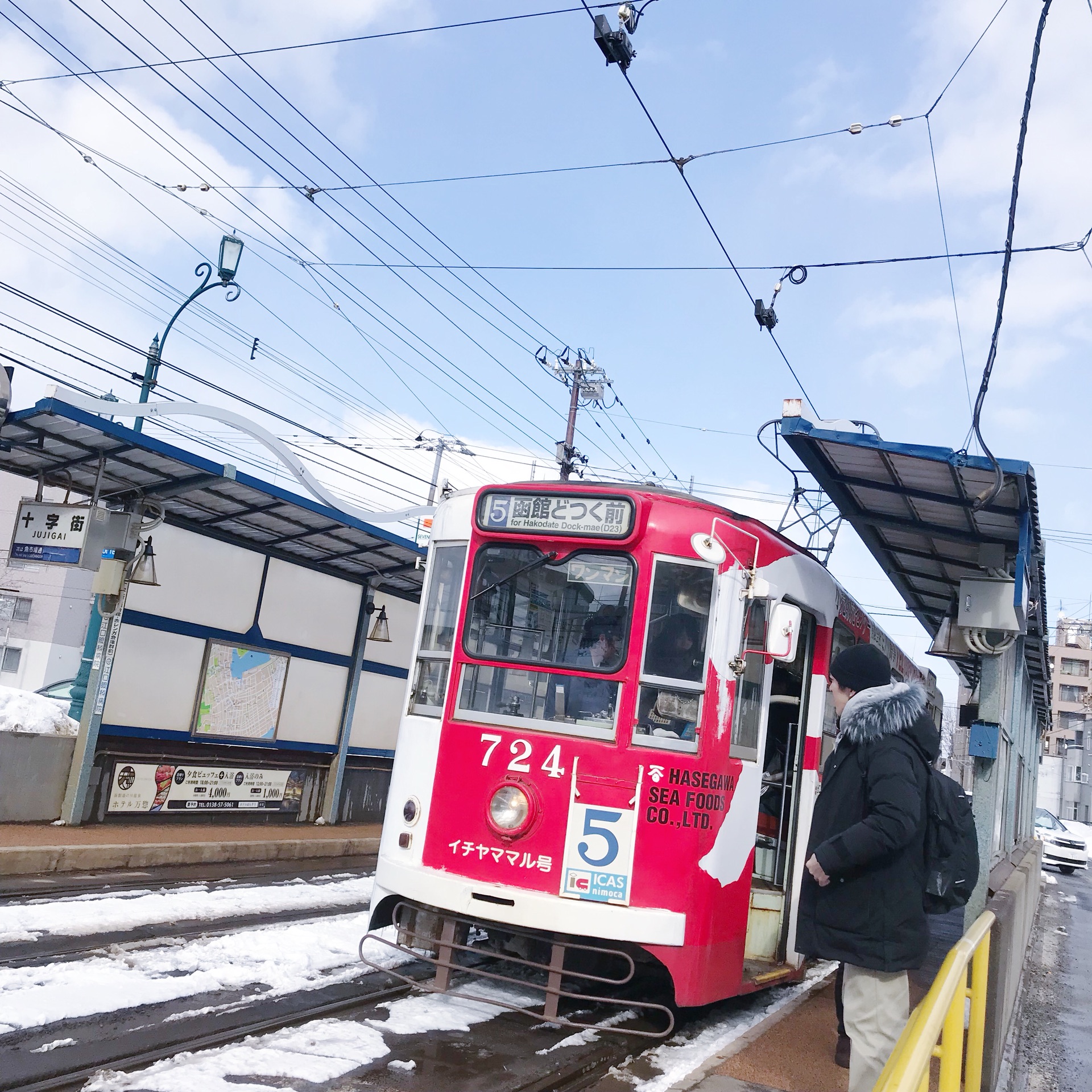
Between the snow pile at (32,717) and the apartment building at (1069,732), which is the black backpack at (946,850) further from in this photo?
the apartment building at (1069,732)

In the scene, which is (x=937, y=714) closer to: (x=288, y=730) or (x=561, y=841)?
(x=288, y=730)

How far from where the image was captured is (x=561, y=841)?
5703 millimetres

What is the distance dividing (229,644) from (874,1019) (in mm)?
10019

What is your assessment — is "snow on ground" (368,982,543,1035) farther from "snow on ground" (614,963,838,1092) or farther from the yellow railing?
the yellow railing

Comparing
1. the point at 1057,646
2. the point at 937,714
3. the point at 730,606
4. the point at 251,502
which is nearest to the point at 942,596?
the point at 937,714

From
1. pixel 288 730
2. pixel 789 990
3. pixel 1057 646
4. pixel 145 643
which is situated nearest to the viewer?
pixel 789 990

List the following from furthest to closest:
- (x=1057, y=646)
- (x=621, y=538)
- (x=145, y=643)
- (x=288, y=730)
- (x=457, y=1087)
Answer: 1. (x=1057, y=646)
2. (x=288, y=730)
3. (x=145, y=643)
4. (x=621, y=538)
5. (x=457, y=1087)

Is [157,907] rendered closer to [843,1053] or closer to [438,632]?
[438,632]

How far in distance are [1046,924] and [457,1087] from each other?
13911 mm

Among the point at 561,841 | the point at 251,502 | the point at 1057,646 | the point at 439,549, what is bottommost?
the point at 561,841

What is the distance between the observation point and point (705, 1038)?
Result: 20.3ft

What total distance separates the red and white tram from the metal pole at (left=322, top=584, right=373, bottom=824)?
835cm

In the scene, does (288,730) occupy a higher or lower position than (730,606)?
lower

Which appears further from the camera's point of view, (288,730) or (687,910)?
(288,730)
